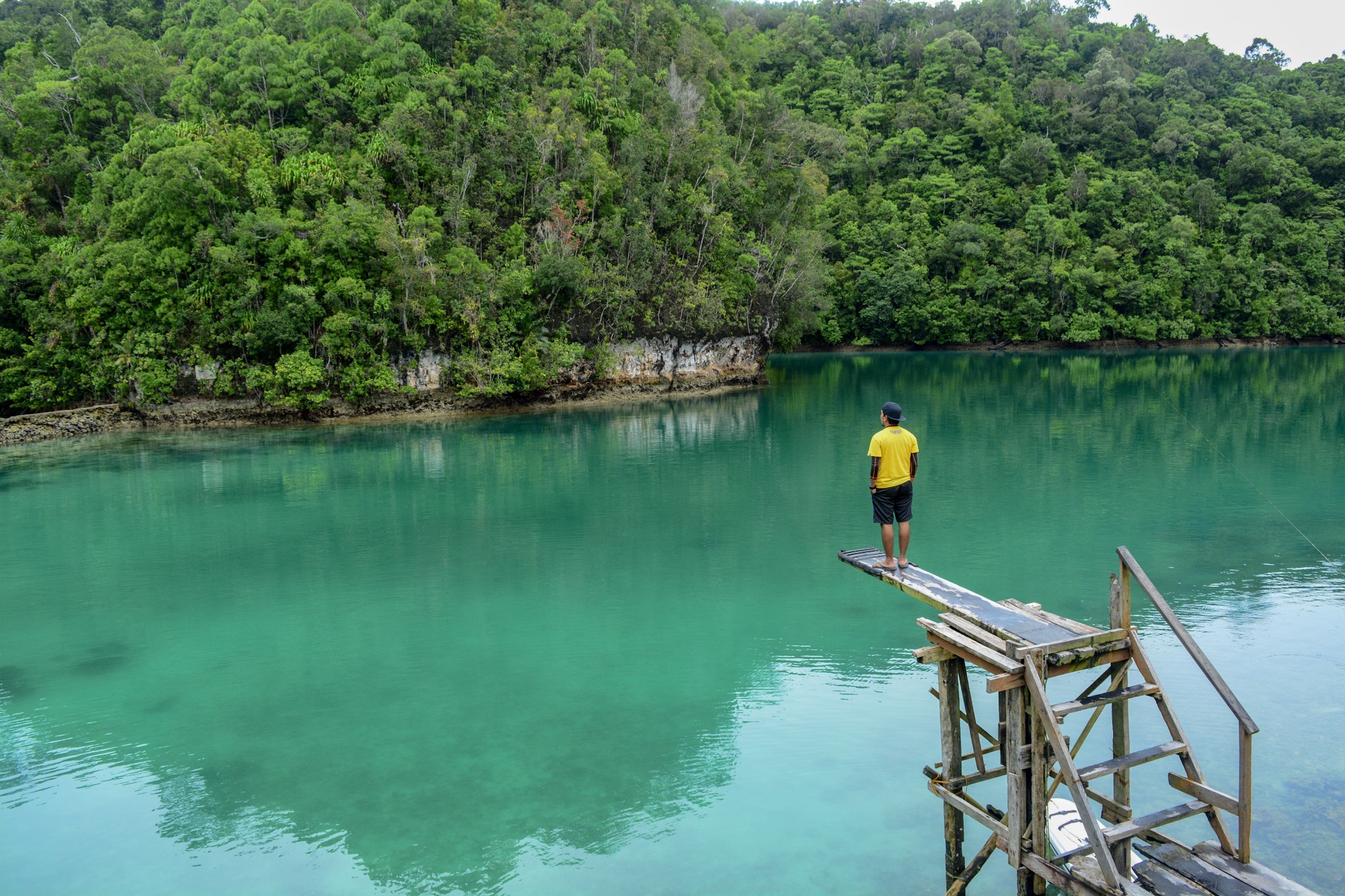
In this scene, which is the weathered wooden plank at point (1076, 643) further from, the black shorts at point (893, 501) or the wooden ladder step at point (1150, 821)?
the black shorts at point (893, 501)

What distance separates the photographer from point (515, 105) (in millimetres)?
42656

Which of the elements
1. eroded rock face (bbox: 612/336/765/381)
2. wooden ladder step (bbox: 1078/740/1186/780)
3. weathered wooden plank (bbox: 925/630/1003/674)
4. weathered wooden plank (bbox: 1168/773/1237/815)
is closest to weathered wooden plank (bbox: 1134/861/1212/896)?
weathered wooden plank (bbox: 1168/773/1237/815)

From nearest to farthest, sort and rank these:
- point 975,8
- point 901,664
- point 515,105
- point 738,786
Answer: point 738,786 → point 901,664 → point 515,105 → point 975,8

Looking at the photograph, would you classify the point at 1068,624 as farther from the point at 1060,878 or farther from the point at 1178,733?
the point at 1060,878

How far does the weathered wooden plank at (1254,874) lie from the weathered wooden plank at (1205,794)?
0.31 metres

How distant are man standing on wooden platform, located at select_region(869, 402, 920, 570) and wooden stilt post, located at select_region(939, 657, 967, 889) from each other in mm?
1728

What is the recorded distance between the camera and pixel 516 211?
41.6 meters

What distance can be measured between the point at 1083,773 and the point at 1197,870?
4.01 ft

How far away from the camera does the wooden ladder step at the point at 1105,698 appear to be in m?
5.60

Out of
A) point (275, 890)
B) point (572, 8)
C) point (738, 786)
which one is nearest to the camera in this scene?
point (275, 890)

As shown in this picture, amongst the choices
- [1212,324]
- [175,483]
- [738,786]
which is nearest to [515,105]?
[175,483]

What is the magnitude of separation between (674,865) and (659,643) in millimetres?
4751

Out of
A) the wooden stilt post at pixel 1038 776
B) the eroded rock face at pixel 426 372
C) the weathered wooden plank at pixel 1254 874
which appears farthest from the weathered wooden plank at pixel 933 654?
the eroded rock face at pixel 426 372

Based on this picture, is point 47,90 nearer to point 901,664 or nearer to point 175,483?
point 175,483
